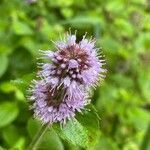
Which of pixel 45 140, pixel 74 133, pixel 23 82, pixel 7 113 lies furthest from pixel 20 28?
pixel 74 133

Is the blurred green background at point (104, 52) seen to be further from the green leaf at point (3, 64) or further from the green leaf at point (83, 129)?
the green leaf at point (83, 129)

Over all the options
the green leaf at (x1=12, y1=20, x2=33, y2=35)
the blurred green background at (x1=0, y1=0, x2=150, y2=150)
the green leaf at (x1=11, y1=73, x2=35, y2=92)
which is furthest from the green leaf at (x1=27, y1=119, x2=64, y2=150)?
the green leaf at (x1=12, y1=20, x2=33, y2=35)

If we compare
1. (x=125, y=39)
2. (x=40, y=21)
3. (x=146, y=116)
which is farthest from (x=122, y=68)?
(x=40, y=21)

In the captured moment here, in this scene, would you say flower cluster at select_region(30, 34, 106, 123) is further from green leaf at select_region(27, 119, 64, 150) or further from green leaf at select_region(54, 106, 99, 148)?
green leaf at select_region(27, 119, 64, 150)

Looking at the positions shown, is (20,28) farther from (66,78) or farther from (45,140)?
(66,78)

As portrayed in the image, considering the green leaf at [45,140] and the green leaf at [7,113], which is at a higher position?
the green leaf at [7,113]

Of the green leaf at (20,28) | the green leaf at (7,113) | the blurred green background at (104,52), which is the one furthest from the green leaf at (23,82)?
the green leaf at (20,28)
